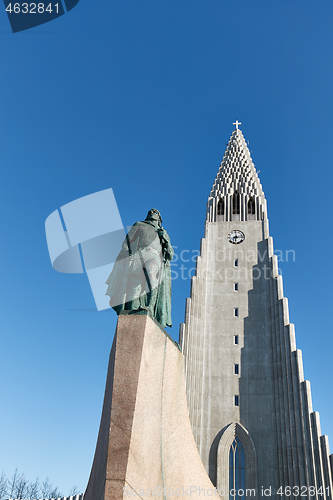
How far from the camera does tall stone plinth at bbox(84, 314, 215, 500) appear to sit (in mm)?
6684

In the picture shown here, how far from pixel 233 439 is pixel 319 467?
19.2ft

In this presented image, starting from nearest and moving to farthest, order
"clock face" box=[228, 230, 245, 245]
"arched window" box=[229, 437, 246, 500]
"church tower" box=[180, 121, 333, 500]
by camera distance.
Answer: "church tower" box=[180, 121, 333, 500] < "arched window" box=[229, 437, 246, 500] < "clock face" box=[228, 230, 245, 245]

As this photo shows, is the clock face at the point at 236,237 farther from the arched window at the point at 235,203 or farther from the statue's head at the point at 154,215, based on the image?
the statue's head at the point at 154,215

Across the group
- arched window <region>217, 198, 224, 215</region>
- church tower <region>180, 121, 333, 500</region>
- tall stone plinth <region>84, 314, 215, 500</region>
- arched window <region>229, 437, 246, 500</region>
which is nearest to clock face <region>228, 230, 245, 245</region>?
church tower <region>180, 121, 333, 500</region>

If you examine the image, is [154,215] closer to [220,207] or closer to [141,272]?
[141,272]

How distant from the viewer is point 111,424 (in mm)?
6941

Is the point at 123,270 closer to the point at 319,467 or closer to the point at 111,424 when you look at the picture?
the point at 111,424

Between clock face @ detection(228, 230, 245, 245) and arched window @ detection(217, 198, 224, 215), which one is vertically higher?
arched window @ detection(217, 198, 224, 215)

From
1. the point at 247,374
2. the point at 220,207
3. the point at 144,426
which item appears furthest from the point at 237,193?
the point at 144,426

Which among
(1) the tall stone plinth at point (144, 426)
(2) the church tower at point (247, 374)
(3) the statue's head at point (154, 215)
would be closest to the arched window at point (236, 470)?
(2) the church tower at point (247, 374)

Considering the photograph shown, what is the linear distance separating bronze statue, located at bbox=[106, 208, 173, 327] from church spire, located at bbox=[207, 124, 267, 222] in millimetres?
32553

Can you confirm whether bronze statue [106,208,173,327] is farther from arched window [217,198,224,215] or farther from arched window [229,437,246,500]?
arched window [217,198,224,215]

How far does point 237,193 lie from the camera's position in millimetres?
43656

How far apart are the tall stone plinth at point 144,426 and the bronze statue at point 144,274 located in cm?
61
